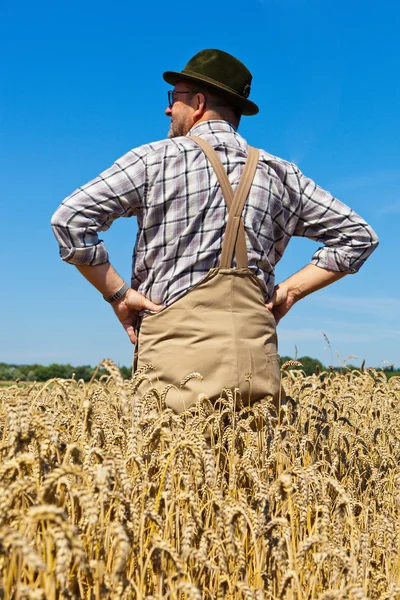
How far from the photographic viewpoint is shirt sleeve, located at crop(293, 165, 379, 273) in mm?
3820

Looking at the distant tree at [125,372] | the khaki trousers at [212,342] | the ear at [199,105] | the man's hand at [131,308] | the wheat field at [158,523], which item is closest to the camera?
the wheat field at [158,523]

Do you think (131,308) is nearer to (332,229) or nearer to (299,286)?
(299,286)

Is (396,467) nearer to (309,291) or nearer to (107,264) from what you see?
(309,291)

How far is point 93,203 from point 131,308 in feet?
1.89

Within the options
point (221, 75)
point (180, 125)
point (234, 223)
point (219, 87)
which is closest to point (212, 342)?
point (234, 223)

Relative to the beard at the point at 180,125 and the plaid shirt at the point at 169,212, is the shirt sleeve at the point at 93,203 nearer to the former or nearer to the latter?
the plaid shirt at the point at 169,212

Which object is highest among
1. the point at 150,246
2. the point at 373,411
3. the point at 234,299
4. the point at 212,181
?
the point at 212,181

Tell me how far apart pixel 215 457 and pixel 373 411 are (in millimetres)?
2797

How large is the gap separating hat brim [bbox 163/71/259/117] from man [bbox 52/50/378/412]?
6 cm

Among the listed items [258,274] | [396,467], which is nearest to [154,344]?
[258,274]

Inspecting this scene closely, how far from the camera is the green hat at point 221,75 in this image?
11.9 ft

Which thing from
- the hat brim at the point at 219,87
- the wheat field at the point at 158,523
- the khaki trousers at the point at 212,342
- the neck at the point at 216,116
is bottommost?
the wheat field at the point at 158,523

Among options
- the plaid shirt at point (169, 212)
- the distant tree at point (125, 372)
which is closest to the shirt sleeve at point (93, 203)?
the plaid shirt at point (169, 212)

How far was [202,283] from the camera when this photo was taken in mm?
3309
